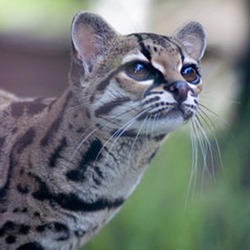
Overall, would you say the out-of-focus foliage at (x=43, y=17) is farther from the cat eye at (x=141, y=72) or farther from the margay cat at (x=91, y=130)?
the cat eye at (x=141, y=72)

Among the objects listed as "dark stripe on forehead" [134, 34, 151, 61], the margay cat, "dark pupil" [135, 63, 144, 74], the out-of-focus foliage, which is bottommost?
the margay cat

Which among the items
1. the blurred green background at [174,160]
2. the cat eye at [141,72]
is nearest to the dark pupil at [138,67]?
the cat eye at [141,72]

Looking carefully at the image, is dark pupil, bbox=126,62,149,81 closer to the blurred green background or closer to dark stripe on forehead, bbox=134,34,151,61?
dark stripe on forehead, bbox=134,34,151,61

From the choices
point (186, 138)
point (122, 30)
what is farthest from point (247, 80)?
point (122, 30)

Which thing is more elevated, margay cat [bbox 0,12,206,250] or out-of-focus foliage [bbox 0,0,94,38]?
out-of-focus foliage [bbox 0,0,94,38]

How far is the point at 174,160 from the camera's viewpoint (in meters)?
2.35

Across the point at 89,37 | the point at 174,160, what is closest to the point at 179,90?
the point at 89,37

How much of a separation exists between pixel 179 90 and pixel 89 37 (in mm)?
171

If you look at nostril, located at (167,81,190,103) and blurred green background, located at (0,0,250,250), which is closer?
nostril, located at (167,81,190,103)

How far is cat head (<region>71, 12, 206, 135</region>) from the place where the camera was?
4.66 feet

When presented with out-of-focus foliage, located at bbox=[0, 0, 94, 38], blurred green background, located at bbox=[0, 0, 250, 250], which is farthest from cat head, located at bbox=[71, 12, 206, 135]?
out-of-focus foliage, located at bbox=[0, 0, 94, 38]

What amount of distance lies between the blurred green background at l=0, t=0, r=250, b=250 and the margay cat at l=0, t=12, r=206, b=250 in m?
0.46

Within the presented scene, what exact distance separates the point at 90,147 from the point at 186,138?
1.91 ft

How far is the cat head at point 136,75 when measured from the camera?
4.66ft
